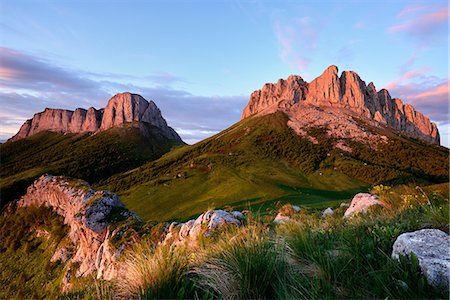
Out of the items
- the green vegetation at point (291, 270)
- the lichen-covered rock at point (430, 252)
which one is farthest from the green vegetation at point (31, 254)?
the lichen-covered rock at point (430, 252)

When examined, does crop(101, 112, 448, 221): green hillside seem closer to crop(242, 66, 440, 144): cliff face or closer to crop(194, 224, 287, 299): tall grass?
crop(194, 224, 287, 299): tall grass

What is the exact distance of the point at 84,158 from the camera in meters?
153

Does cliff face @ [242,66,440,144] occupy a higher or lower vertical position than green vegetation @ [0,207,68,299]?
higher

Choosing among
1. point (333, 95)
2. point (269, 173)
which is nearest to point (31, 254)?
point (269, 173)

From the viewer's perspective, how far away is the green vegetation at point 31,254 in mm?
25234

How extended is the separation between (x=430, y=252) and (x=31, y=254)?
42.4 m

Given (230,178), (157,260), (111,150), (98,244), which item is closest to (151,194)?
(230,178)

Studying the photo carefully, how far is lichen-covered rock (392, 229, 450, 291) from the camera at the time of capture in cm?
344

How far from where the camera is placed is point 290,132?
4823 inches

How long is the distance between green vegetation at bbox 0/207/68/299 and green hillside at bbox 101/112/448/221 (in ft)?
55.3

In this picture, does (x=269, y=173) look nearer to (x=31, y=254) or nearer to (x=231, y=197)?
(x=231, y=197)

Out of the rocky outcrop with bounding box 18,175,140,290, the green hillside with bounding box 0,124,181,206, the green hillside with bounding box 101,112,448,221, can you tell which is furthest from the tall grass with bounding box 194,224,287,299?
the green hillside with bounding box 0,124,181,206

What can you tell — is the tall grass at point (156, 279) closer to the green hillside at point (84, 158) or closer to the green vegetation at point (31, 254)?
the green vegetation at point (31, 254)

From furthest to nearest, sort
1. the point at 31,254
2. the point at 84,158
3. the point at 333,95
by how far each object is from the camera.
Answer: the point at 333,95 < the point at 84,158 < the point at 31,254
